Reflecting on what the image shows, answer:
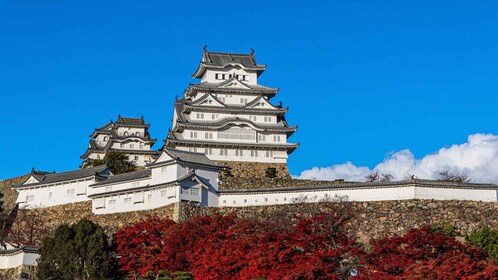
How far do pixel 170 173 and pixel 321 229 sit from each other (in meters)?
13.2

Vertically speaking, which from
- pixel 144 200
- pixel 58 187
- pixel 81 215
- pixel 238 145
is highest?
pixel 238 145

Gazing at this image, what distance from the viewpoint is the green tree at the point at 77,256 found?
3753 cm

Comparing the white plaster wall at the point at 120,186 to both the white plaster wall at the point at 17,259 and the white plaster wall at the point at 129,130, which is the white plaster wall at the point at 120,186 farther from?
the white plaster wall at the point at 129,130

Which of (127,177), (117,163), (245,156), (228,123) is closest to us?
(127,177)

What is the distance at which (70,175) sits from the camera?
5366 centimetres

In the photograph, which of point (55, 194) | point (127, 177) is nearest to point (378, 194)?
point (127, 177)

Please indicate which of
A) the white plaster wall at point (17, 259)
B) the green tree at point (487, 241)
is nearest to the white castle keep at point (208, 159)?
the green tree at point (487, 241)

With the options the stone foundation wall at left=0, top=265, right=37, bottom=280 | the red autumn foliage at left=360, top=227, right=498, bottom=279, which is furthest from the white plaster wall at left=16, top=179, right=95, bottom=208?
the red autumn foliage at left=360, top=227, right=498, bottom=279

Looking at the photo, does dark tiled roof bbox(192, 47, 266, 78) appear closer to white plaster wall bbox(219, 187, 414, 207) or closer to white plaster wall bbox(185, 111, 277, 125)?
white plaster wall bbox(185, 111, 277, 125)

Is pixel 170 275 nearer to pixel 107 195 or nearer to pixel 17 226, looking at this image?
pixel 107 195

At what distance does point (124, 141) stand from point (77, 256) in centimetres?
3184

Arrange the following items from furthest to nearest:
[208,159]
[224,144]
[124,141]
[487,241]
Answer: [124,141] → [224,144] → [208,159] → [487,241]

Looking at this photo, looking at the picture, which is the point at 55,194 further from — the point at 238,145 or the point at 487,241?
the point at 487,241

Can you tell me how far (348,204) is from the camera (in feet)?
147
